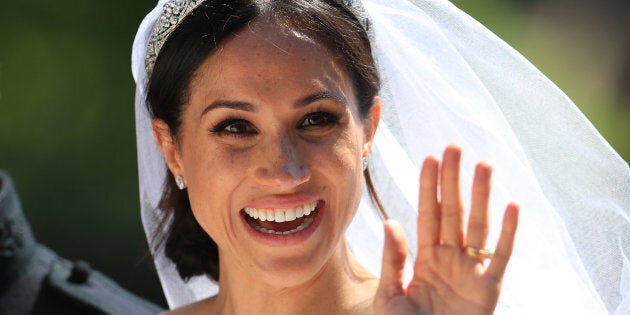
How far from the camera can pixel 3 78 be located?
5.91 meters

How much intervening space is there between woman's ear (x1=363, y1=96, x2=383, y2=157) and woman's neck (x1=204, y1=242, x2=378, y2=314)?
0.26 metres

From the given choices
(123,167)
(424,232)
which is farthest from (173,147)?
(123,167)

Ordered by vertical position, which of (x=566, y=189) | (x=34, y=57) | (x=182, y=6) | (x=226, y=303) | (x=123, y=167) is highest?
(x=182, y=6)

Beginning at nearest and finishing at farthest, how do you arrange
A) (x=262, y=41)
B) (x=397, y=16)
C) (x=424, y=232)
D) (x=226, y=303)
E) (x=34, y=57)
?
1. (x=424, y=232)
2. (x=262, y=41)
3. (x=397, y=16)
4. (x=226, y=303)
5. (x=34, y=57)

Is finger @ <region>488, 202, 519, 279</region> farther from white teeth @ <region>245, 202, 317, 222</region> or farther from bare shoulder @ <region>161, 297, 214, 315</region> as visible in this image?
bare shoulder @ <region>161, 297, 214, 315</region>

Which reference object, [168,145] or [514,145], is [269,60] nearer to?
[168,145]

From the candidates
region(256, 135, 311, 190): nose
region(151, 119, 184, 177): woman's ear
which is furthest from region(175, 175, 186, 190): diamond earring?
region(256, 135, 311, 190): nose

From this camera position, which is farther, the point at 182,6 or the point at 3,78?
the point at 3,78

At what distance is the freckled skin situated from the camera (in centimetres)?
270

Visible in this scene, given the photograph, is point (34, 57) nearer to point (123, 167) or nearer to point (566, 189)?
point (123, 167)

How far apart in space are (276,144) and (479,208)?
1.94 feet

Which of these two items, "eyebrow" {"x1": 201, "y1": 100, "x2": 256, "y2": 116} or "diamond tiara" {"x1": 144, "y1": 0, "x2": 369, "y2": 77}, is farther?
"diamond tiara" {"x1": 144, "y1": 0, "x2": 369, "y2": 77}

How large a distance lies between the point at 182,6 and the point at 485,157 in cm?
83

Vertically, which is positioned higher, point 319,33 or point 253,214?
point 319,33
